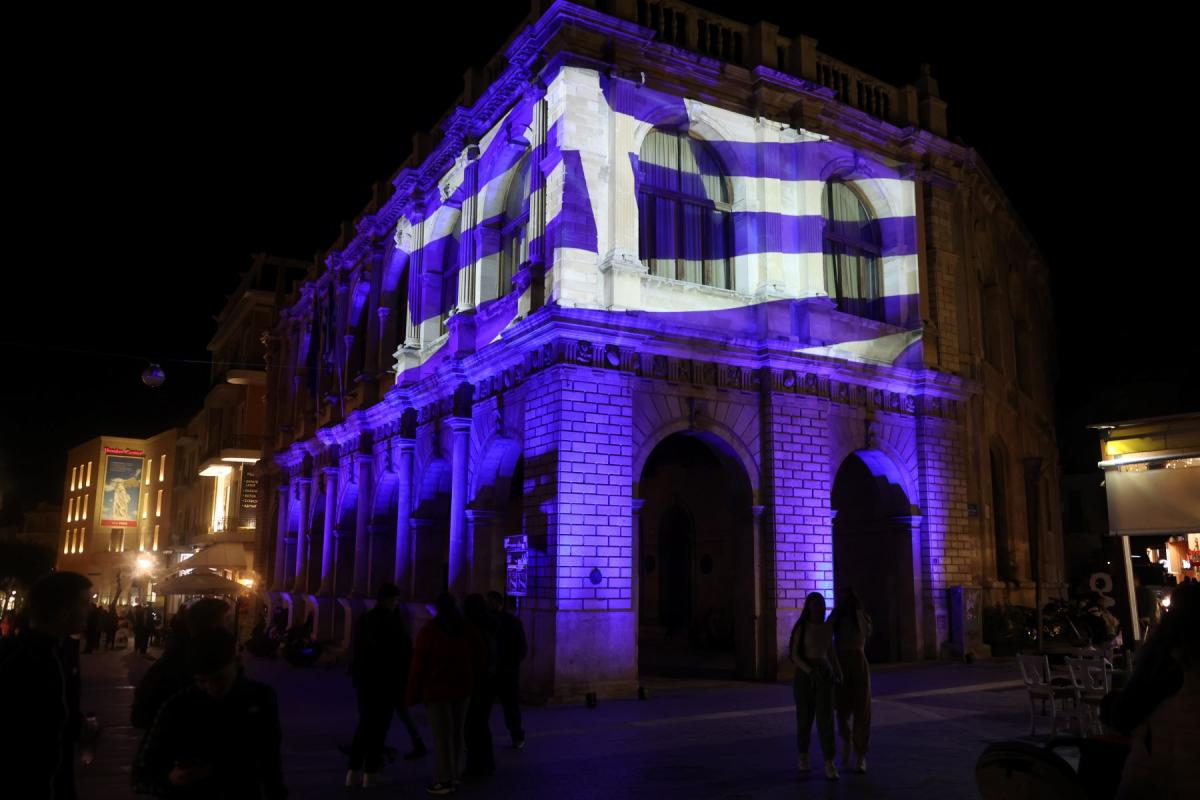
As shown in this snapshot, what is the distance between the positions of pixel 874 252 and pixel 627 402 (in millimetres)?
9051

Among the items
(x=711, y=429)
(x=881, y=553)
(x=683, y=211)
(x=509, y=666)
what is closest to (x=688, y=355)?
(x=711, y=429)

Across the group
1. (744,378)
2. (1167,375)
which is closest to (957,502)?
(744,378)

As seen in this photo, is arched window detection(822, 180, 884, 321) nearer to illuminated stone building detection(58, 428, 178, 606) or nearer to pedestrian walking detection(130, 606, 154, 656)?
pedestrian walking detection(130, 606, 154, 656)

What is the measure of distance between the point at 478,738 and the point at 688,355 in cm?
993

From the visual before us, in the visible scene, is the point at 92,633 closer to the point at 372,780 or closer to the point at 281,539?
the point at 281,539

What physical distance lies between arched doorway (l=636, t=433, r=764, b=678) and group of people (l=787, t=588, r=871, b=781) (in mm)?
8602

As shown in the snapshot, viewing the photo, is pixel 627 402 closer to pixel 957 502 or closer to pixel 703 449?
pixel 703 449

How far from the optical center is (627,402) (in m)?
17.0

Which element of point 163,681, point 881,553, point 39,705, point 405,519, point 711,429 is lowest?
point 163,681

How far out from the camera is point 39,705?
13.4 ft

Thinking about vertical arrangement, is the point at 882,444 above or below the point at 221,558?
above

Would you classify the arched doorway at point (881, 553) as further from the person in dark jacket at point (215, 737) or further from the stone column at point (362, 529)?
the person in dark jacket at point (215, 737)

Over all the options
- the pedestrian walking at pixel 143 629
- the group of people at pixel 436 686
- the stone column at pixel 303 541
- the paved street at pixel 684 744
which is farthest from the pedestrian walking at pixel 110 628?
the group of people at pixel 436 686

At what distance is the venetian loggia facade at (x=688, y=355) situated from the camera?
16891 millimetres
